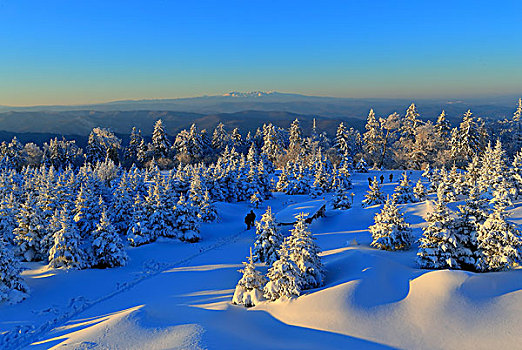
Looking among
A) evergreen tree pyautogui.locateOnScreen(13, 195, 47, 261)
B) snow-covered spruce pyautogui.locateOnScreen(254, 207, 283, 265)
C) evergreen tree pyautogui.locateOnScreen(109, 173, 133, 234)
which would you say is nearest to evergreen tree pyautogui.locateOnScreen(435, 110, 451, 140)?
snow-covered spruce pyautogui.locateOnScreen(254, 207, 283, 265)

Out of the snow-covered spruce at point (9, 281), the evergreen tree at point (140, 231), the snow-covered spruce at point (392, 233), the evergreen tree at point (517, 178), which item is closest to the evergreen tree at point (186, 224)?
the evergreen tree at point (140, 231)

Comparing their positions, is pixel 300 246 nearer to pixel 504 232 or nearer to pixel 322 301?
pixel 322 301

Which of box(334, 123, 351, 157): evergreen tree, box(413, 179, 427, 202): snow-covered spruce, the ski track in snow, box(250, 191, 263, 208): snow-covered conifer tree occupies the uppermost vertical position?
box(334, 123, 351, 157): evergreen tree

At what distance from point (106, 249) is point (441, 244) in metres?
17.4

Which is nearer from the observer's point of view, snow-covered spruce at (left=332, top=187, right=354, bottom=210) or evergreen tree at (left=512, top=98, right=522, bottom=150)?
snow-covered spruce at (left=332, top=187, right=354, bottom=210)

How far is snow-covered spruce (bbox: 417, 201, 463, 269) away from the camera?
40.9ft

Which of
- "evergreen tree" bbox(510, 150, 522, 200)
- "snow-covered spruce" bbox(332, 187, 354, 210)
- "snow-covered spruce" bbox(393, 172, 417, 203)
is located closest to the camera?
"evergreen tree" bbox(510, 150, 522, 200)

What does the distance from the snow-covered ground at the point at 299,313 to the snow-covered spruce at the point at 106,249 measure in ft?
7.57

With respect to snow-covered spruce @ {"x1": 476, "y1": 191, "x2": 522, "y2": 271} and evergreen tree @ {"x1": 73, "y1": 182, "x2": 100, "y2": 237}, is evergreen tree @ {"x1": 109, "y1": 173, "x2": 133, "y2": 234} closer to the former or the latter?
evergreen tree @ {"x1": 73, "y1": 182, "x2": 100, "y2": 237}

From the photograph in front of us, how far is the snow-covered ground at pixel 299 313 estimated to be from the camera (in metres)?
8.85

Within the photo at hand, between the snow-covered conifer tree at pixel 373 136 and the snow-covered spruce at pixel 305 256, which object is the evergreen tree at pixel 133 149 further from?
the snow-covered spruce at pixel 305 256

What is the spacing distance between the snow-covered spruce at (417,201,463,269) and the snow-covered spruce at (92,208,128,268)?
52.8ft

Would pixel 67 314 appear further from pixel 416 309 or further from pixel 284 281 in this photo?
pixel 416 309

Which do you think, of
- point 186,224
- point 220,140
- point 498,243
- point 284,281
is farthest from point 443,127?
point 284,281
